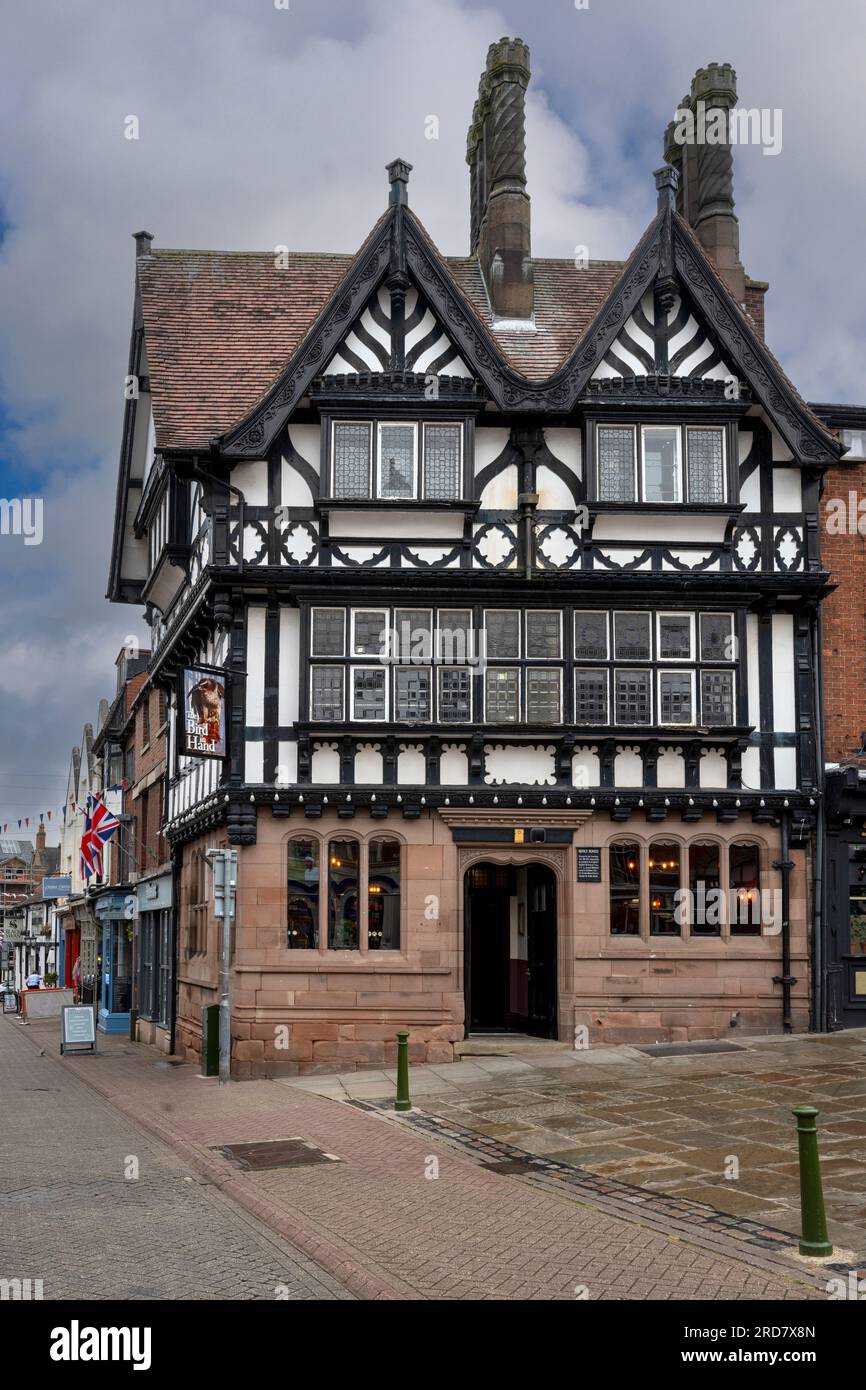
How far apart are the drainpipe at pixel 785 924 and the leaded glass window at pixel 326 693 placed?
722cm

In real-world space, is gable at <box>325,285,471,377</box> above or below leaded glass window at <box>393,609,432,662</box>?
above

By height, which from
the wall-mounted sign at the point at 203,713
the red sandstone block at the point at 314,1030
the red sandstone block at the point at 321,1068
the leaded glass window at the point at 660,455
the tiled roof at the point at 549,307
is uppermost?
the tiled roof at the point at 549,307

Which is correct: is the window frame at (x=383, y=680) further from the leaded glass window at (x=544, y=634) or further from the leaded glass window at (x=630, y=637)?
the leaded glass window at (x=630, y=637)

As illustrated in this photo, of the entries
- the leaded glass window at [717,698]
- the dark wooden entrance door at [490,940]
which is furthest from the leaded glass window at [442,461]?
the dark wooden entrance door at [490,940]

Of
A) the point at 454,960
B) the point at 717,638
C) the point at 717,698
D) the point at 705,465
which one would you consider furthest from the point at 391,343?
the point at 454,960

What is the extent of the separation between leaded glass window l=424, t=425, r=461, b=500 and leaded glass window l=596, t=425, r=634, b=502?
2.27 metres

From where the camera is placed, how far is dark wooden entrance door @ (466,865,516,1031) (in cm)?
2467

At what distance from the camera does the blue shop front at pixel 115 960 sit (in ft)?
119

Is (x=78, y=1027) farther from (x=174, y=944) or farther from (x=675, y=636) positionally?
(x=675, y=636)

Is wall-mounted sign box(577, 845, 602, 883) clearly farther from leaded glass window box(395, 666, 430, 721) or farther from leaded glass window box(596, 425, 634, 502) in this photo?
leaded glass window box(596, 425, 634, 502)

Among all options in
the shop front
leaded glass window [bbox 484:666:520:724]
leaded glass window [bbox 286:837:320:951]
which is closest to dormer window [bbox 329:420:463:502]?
leaded glass window [bbox 484:666:520:724]

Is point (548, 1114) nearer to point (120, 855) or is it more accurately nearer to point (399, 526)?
point (399, 526)

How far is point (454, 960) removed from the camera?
21.0 metres

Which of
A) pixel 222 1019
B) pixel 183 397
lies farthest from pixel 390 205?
pixel 222 1019
